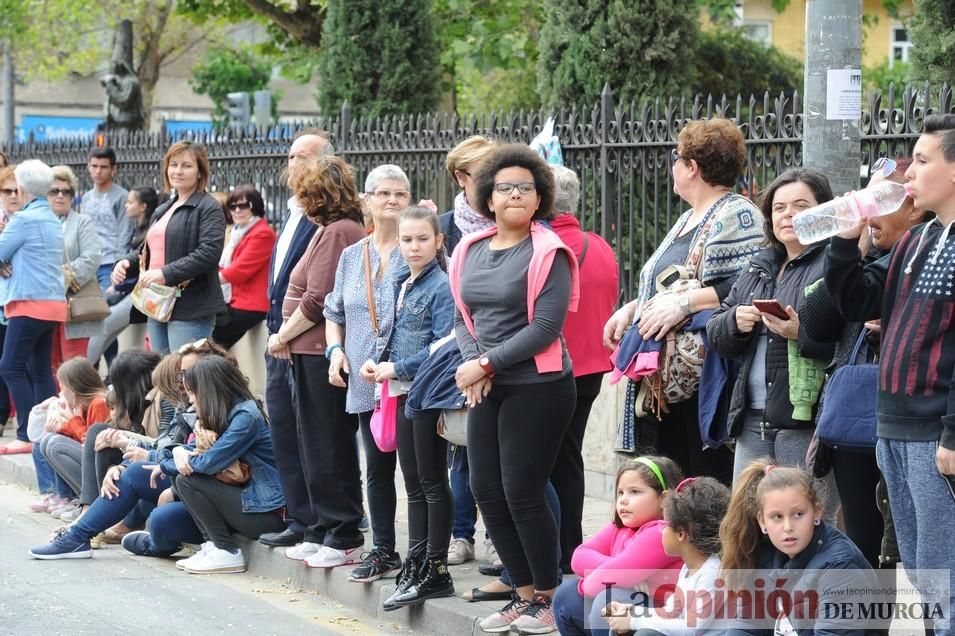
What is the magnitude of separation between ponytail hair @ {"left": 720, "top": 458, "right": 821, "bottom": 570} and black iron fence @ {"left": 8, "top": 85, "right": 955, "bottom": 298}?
1.74 metres

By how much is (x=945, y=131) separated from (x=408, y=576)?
3214 mm

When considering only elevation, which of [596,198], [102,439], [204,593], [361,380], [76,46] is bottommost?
[204,593]

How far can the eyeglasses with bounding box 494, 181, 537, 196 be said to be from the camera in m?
5.91

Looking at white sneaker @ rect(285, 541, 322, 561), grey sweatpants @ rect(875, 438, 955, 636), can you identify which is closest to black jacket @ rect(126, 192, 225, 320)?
white sneaker @ rect(285, 541, 322, 561)

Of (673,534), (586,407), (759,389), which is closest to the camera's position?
(673,534)

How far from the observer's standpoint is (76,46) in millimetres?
32500

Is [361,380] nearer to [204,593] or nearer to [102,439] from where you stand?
[204,593]

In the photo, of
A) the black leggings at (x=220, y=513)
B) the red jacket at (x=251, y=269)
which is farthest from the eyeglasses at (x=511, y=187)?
the red jacket at (x=251, y=269)

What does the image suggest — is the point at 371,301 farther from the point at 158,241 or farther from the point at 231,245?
the point at 231,245

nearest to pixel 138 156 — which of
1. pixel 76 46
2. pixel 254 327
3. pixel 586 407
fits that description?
pixel 254 327

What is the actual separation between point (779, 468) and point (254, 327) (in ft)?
23.8

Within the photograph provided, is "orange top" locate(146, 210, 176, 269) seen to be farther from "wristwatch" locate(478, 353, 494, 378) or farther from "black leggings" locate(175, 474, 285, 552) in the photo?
"wristwatch" locate(478, 353, 494, 378)

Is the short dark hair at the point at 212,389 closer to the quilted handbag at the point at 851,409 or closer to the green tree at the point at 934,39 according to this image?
the quilted handbag at the point at 851,409

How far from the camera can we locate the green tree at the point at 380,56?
15.2m
